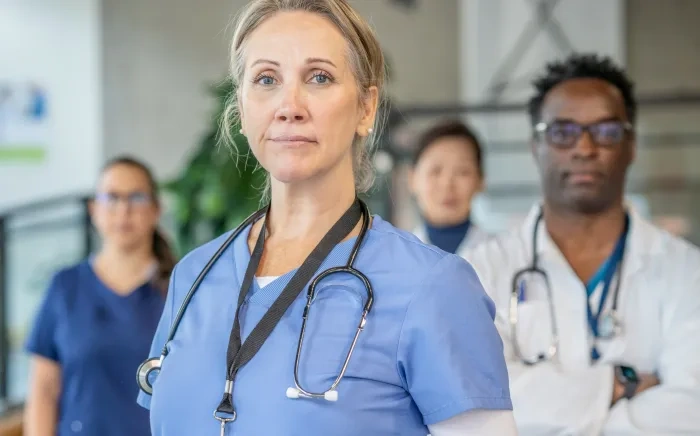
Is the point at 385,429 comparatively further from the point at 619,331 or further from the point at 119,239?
the point at 119,239

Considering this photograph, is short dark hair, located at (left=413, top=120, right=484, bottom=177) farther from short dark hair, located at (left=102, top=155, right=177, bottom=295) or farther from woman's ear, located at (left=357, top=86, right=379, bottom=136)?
woman's ear, located at (left=357, top=86, right=379, bottom=136)

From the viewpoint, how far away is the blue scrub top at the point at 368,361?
120 centimetres

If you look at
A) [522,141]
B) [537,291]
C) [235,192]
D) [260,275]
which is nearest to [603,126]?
[537,291]

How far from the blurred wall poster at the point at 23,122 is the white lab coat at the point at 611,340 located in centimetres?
524

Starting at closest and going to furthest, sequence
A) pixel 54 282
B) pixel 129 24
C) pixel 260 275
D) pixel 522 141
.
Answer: pixel 260 275 < pixel 54 282 < pixel 522 141 < pixel 129 24

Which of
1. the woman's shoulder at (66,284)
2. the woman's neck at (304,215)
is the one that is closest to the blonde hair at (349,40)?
the woman's neck at (304,215)

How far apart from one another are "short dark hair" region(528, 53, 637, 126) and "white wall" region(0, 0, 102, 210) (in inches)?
198

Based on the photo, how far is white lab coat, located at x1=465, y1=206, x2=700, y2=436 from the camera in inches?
69.9

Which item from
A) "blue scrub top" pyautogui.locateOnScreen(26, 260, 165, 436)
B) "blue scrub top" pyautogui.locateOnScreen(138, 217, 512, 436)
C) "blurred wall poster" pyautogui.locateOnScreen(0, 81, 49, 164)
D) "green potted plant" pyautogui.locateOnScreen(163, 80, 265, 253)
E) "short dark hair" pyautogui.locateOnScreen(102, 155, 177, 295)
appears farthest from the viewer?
"blurred wall poster" pyautogui.locateOnScreen(0, 81, 49, 164)

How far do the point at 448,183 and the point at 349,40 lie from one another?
1.72 meters

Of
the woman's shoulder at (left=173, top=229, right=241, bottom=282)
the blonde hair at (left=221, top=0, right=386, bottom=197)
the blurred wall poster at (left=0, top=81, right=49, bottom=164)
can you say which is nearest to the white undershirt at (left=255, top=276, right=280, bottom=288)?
the woman's shoulder at (left=173, top=229, right=241, bottom=282)

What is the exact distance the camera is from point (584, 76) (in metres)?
2.10

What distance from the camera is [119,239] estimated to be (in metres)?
2.79

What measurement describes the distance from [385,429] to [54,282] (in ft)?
5.69
